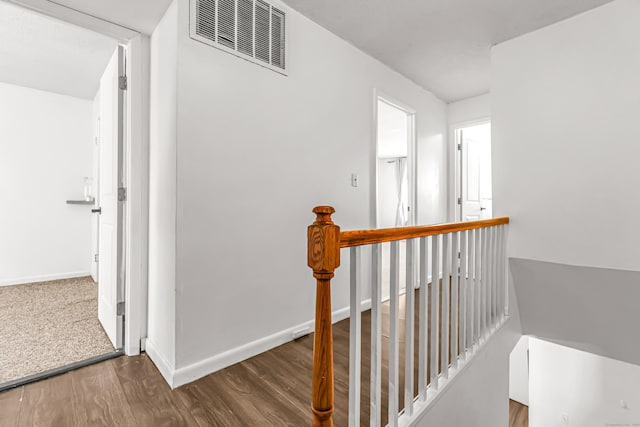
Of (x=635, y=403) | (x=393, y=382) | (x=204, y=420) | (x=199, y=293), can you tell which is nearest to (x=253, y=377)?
(x=204, y=420)

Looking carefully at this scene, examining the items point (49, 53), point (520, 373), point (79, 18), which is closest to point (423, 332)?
point (79, 18)

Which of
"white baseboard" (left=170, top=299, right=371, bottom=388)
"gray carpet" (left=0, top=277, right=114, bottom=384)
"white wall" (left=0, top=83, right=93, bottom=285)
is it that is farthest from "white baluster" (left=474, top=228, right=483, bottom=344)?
"white wall" (left=0, top=83, right=93, bottom=285)

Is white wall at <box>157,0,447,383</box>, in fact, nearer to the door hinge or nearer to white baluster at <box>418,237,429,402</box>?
the door hinge

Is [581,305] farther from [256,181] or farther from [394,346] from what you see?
[256,181]

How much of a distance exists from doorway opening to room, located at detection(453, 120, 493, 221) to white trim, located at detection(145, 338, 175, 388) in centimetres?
367

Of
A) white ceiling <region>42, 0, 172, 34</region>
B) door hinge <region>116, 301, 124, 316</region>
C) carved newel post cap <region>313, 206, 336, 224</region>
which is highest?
white ceiling <region>42, 0, 172, 34</region>

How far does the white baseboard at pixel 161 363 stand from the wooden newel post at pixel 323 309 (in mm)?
1094

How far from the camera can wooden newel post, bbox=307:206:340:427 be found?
0.87 meters

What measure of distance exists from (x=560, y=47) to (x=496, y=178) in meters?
1.09

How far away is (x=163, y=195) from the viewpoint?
1.79 meters

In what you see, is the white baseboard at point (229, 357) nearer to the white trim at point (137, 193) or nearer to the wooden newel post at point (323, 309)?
the white trim at point (137, 193)

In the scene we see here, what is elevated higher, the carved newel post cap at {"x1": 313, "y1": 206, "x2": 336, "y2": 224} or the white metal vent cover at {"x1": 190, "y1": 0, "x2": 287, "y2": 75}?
the white metal vent cover at {"x1": 190, "y1": 0, "x2": 287, "y2": 75}

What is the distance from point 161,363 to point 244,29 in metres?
2.09

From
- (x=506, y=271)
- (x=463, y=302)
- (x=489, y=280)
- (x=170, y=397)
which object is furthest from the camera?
(x=506, y=271)
